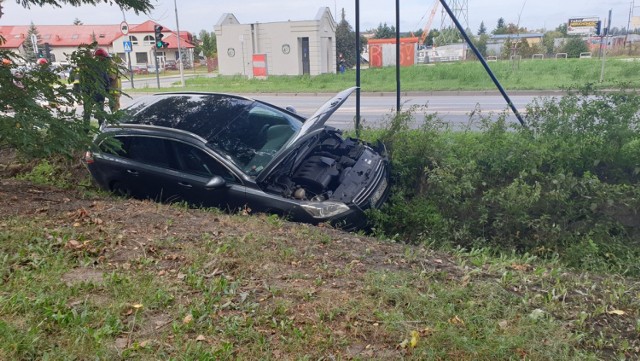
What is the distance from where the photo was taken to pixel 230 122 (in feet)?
21.9

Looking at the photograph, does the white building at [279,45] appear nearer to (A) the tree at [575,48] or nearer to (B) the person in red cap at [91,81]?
(A) the tree at [575,48]

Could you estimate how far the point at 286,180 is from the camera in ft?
20.4

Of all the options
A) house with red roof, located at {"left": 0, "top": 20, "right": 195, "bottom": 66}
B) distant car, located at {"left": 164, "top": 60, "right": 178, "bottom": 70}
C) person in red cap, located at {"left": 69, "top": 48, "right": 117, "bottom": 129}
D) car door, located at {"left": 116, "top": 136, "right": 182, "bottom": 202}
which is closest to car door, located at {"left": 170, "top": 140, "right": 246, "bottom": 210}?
car door, located at {"left": 116, "top": 136, "right": 182, "bottom": 202}

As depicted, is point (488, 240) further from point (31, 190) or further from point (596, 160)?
point (31, 190)

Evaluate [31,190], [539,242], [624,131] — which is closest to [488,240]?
[539,242]

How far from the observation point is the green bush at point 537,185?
596 centimetres

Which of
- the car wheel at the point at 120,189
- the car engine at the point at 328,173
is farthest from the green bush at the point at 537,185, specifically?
the car wheel at the point at 120,189

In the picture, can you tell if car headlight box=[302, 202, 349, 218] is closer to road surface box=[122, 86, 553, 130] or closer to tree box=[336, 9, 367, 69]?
road surface box=[122, 86, 553, 130]

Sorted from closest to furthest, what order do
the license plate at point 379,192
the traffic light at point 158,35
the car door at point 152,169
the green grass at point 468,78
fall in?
the license plate at point 379,192, the car door at point 152,169, the green grass at point 468,78, the traffic light at point 158,35

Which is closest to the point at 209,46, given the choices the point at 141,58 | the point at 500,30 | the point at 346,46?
the point at 141,58

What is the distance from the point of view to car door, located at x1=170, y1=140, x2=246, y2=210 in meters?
6.05

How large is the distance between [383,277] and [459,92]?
18755mm

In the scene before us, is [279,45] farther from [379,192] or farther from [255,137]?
[379,192]

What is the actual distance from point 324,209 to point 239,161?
1201 millimetres
